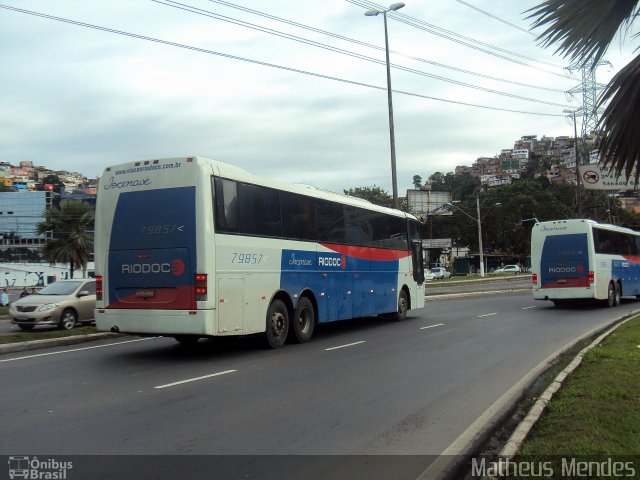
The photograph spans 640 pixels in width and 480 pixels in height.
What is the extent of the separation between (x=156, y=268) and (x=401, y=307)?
34.1 ft

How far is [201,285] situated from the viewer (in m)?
10.2

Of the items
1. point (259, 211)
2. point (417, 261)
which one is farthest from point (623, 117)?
point (417, 261)

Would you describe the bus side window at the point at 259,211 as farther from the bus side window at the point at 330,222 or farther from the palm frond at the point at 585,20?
the palm frond at the point at 585,20

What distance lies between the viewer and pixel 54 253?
36906mm

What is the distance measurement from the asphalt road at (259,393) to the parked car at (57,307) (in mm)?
3518

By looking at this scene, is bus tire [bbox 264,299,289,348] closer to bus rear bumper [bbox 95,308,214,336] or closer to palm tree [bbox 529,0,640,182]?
bus rear bumper [bbox 95,308,214,336]

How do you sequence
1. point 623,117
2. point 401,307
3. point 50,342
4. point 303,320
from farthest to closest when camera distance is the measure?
point 401,307 → point 303,320 → point 50,342 → point 623,117

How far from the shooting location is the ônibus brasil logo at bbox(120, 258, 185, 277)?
10.4 meters

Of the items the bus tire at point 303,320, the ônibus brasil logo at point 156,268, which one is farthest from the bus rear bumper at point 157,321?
the bus tire at point 303,320

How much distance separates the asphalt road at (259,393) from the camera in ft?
18.6

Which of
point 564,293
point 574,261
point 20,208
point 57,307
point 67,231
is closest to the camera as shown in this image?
point 57,307

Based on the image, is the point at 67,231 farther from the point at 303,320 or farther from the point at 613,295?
the point at 613,295

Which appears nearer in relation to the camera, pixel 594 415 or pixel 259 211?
pixel 594 415

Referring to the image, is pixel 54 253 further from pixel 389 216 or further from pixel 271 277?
pixel 271 277
